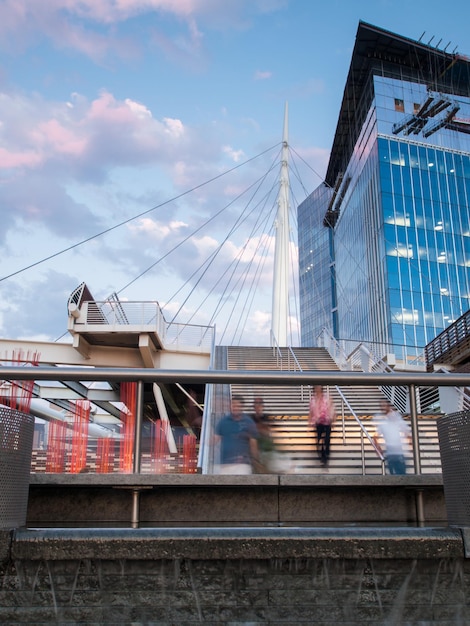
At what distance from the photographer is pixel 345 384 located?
4301 mm

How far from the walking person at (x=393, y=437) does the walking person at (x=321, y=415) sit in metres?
0.42

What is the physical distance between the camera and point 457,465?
3305 millimetres

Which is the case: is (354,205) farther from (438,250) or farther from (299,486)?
(299,486)

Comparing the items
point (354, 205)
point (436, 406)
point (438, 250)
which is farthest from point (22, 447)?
point (354, 205)

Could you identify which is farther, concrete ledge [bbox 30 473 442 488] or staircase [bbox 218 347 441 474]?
staircase [bbox 218 347 441 474]

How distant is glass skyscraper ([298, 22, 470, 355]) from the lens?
174ft

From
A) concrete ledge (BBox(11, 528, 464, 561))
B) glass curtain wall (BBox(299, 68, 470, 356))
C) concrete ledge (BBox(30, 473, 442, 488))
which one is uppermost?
glass curtain wall (BBox(299, 68, 470, 356))

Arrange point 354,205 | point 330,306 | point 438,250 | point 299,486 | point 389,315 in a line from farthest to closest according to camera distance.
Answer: point 330,306, point 354,205, point 438,250, point 389,315, point 299,486

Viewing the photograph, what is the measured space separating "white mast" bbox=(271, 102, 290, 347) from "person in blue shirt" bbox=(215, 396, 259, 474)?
2454 centimetres

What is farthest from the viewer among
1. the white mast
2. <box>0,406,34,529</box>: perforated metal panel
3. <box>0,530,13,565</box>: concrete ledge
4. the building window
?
the building window

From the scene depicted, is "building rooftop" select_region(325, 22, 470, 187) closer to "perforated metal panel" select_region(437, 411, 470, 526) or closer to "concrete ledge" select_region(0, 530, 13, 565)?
"perforated metal panel" select_region(437, 411, 470, 526)

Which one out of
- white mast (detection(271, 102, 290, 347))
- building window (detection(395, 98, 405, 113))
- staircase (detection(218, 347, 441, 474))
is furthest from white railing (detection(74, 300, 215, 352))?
building window (detection(395, 98, 405, 113))

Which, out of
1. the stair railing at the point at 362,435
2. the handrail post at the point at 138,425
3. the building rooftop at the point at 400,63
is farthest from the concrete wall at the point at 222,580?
the building rooftop at the point at 400,63

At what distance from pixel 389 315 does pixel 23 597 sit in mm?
50952
